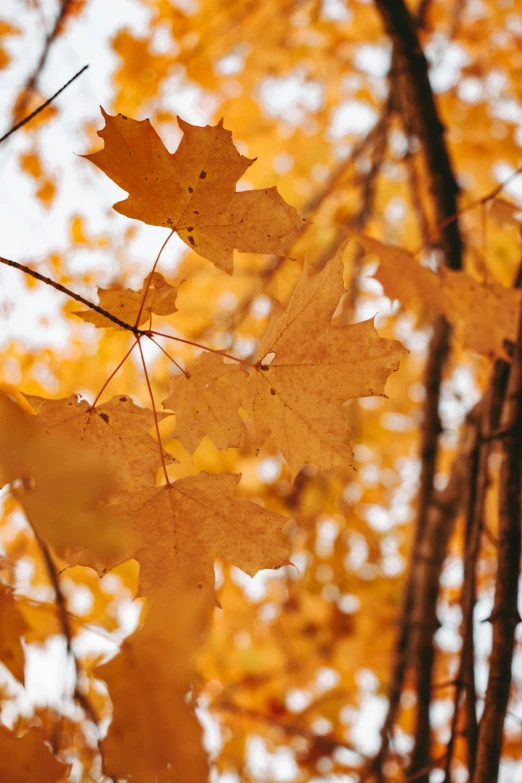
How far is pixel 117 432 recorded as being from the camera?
2.78ft

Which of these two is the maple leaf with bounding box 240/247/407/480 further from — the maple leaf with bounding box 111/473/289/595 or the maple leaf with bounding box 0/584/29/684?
the maple leaf with bounding box 0/584/29/684

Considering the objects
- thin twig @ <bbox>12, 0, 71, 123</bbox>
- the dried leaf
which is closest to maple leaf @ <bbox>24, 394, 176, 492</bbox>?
the dried leaf

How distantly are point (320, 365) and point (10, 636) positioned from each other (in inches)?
23.3

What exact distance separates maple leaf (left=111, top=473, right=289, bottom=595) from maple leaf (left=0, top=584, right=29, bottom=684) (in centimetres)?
22

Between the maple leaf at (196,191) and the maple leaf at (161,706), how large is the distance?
47 cm

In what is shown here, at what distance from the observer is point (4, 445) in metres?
0.52

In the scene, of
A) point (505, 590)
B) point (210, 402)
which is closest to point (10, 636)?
point (210, 402)

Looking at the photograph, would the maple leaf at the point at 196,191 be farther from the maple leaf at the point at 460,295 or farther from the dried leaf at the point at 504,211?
the dried leaf at the point at 504,211

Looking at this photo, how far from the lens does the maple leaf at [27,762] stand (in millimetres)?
751

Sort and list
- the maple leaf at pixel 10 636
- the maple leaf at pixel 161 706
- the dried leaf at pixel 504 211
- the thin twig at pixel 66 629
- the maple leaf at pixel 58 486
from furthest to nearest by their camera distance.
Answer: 1. the dried leaf at pixel 504 211
2. the thin twig at pixel 66 629
3. the maple leaf at pixel 10 636
4. the maple leaf at pixel 161 706
5. the maple leaf at pixel 58 486

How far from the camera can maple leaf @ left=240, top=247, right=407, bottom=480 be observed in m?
0.80

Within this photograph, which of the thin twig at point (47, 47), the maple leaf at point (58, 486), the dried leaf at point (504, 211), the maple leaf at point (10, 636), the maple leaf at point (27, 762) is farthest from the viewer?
the thin twig at point (47, 47)

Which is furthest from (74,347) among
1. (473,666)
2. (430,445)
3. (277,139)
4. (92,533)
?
(92,533)

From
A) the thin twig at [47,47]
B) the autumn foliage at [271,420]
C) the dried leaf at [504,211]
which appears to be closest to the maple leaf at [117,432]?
the autumn foliage at [271,420]
